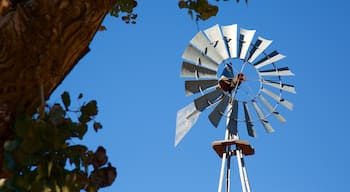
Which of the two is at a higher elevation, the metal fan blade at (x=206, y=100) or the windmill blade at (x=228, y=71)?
the windmill blade at (x=228, y=71)

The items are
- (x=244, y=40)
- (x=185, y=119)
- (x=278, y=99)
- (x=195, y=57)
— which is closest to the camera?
(x=195, y=57)

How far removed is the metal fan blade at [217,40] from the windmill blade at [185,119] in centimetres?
121

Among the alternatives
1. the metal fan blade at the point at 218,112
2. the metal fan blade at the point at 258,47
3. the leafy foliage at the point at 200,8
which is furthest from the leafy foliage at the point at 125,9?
the metal fan blade at the point at 258,47

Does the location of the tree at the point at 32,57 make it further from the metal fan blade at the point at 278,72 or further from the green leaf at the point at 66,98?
the metal fan blade at the point at 278,72

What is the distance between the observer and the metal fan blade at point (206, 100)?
12.6m

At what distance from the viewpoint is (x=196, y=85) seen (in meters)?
12.6

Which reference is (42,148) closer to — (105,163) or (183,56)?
(105,163)

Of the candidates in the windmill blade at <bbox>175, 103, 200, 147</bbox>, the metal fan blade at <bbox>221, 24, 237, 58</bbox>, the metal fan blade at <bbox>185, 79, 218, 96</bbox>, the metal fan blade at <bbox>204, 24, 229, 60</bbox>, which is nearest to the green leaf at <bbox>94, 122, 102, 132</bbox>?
the metal fan blade at <bbox>185, 79, 218, 96</bbox>

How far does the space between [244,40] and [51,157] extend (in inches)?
473

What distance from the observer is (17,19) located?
4.20ft

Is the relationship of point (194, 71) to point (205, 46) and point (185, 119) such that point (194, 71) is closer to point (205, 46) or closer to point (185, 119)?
point (205, 46)

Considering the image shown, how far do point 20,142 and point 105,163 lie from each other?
17 centimetres

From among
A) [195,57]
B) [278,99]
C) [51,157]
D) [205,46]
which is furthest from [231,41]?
[51,157]

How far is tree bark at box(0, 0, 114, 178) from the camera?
4.15ft
